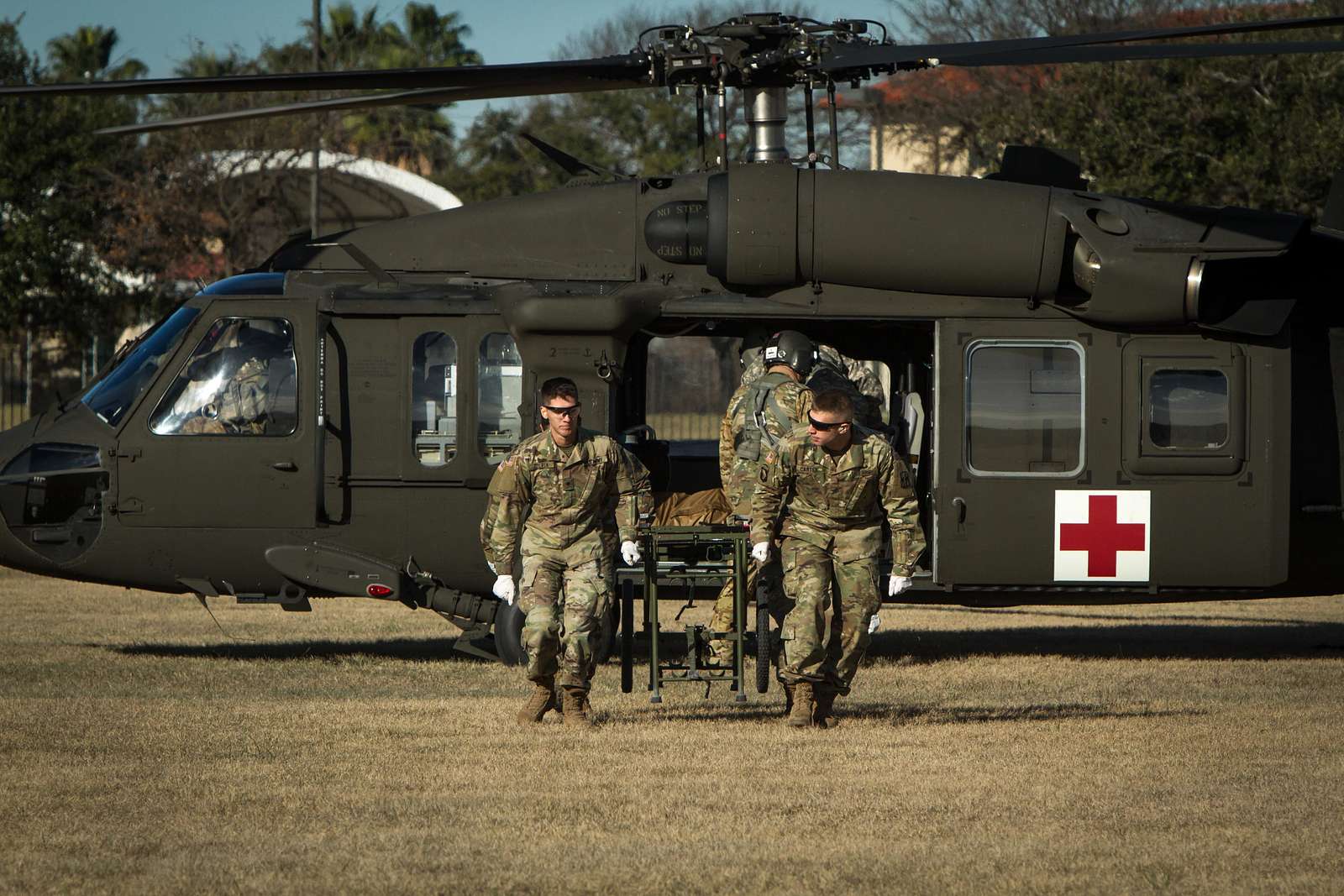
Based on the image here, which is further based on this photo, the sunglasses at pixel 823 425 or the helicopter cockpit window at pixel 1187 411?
the helicopter cockpit window at pixel 1187 411

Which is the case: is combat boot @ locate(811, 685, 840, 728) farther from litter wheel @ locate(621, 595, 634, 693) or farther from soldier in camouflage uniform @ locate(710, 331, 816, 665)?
litter wheel @ locate(621, 595, 634, 693)

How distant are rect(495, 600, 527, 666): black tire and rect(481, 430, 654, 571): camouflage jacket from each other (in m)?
2.11

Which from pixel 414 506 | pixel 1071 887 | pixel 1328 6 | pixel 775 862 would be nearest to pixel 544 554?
pixel 414 506

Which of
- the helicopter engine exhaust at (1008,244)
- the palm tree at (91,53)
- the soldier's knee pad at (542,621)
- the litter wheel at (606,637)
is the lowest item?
the litter wheel at (606,637)

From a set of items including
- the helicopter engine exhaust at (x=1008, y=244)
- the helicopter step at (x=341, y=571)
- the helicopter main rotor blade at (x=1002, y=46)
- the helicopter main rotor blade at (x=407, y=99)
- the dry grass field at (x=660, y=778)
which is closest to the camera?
the dry grass field at (x=660, y=778)

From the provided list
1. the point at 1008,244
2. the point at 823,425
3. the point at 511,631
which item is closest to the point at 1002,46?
the point at 1008,244

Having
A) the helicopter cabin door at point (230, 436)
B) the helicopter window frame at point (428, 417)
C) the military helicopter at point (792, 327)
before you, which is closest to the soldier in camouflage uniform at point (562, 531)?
the military helicopter at point (792, 327)

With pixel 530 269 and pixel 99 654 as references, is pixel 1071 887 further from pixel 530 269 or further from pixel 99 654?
pixel 99 654

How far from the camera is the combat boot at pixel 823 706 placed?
28.8ft

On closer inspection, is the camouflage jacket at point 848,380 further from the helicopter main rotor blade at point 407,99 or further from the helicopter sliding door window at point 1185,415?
the helicopter main rotor blade at point 407,99

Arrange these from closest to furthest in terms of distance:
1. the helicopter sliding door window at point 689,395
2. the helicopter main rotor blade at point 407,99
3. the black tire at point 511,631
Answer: the helicopter main rotor blade at point 407,99
the black tire at point 511,631
the helicopter sliding door window at point 689,395

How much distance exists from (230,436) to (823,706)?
14.2 ft

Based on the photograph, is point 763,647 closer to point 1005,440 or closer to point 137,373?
point 1005,440

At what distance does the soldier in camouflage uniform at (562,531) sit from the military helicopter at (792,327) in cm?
185
